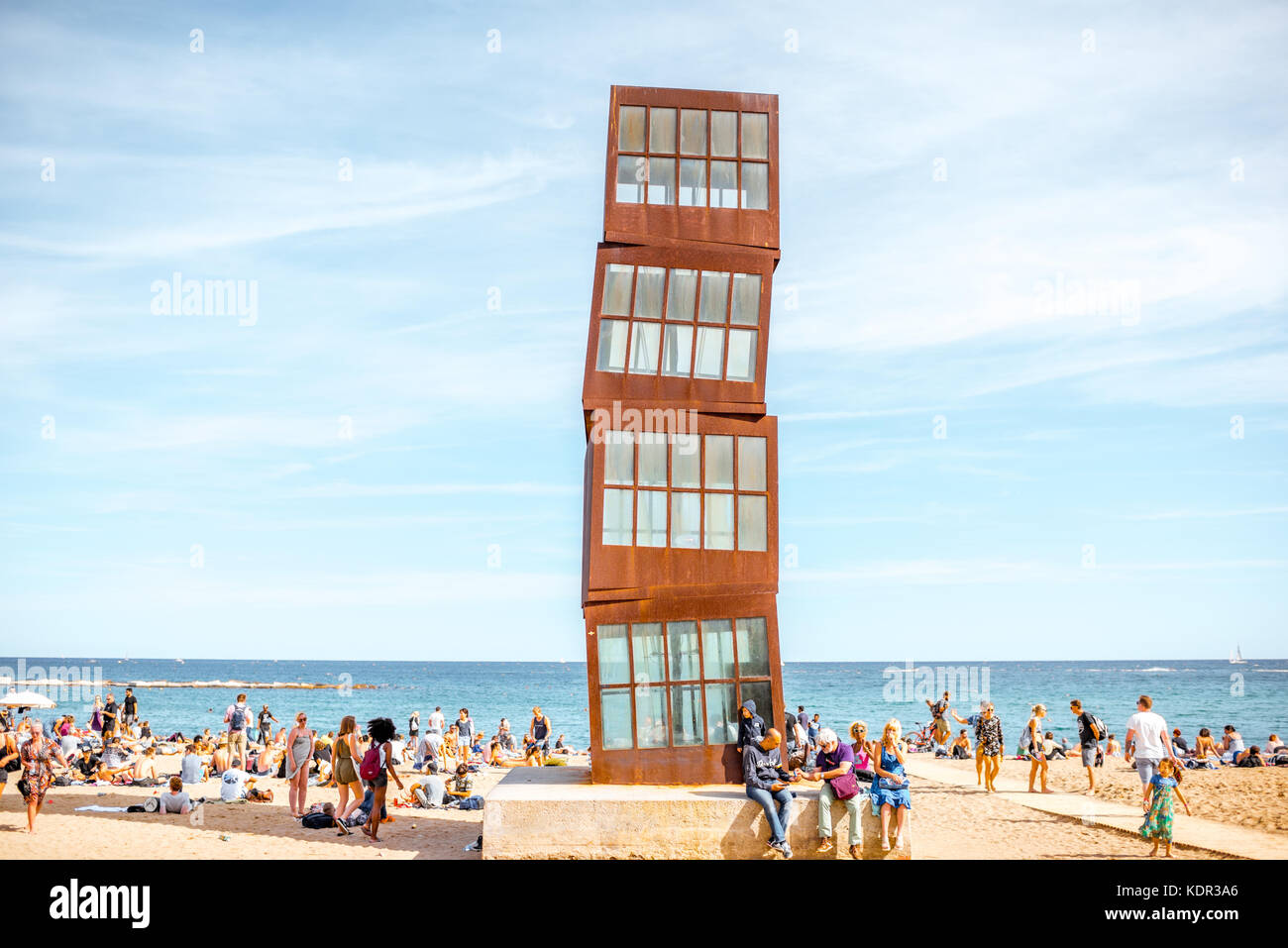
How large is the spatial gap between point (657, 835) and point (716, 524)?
4.47m

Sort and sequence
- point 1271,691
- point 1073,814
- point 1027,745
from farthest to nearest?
point 1271,691, point 1027,745, point 1073,814

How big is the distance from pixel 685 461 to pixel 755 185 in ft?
14.4

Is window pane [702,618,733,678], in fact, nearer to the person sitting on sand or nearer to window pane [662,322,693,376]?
window pane [662,322,693,376]

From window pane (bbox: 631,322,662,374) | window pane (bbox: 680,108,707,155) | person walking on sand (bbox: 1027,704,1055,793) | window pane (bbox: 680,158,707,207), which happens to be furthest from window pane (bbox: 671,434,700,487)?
person walking on sand (bbox: 1027,704,1055,793)

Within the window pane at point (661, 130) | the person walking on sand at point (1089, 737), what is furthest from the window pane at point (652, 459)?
the person walking on sand at point (1089, 737)

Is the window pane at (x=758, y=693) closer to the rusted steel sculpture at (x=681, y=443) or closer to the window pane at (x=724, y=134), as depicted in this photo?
the rusted steel sculpture at (x=681, y=443)

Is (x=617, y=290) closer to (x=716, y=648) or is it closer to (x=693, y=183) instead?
(x=693, y=183)

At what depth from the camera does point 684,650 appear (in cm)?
1548

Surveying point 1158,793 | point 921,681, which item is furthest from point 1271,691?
point 1158,793

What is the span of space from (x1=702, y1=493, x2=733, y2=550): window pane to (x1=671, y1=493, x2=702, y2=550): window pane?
15 cm

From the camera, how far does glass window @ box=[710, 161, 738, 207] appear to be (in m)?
16.6
